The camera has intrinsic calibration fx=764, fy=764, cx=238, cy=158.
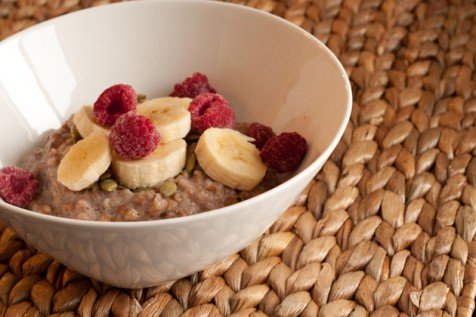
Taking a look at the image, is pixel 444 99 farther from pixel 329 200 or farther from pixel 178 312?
pixel 178 312

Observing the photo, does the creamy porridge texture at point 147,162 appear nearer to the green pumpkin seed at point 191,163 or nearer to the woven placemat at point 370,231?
the green pumpkin seed at point 191,163

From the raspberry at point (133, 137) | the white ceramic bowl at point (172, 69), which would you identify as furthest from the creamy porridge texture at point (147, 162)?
the white ceramic bowl at point (172, 69)

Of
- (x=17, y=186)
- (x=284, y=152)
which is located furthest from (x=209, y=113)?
(x=17, y=186)

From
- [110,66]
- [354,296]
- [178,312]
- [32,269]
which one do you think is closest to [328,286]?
[354,296]

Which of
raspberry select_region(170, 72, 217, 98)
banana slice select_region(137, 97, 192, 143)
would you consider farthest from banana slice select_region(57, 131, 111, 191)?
raspberry select_region(170, 72, 217, 98)

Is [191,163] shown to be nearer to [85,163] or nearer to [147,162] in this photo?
[147,162]
